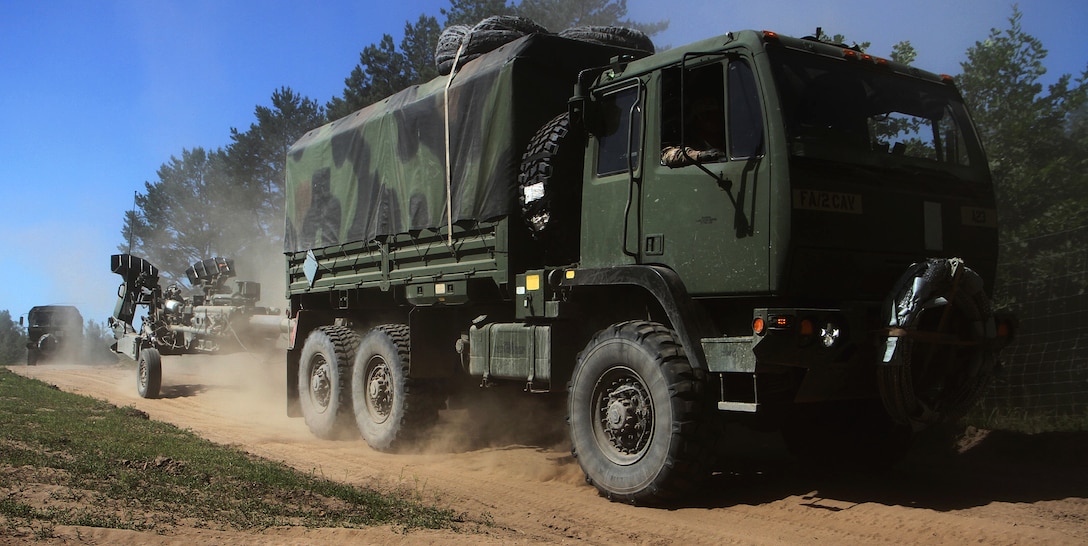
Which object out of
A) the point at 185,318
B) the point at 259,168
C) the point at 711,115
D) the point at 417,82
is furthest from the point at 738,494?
the point at 259,168

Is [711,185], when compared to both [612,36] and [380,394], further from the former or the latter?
[380,394]

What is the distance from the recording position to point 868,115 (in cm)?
703

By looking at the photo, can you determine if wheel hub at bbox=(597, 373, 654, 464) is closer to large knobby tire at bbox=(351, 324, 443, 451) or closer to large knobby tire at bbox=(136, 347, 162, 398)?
large knobby tire at bbox=(351, 324, 443, 451)

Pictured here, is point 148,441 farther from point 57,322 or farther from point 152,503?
point 57,322

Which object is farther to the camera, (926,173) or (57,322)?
(57,322)

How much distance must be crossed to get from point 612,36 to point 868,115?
10.5ft

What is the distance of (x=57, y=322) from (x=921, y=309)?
37518 mm

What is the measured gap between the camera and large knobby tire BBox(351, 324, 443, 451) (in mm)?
10258

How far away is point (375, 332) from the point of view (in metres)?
11.0


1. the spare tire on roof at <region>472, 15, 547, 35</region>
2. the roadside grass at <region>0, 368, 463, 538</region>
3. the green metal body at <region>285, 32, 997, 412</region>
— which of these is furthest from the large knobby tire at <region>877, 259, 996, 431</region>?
the spare tire on roof at <region>472, 15, 547, 35</region>

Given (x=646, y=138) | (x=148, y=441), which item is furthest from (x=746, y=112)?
(x=148, y=441)

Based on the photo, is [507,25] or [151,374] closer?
[507,25]

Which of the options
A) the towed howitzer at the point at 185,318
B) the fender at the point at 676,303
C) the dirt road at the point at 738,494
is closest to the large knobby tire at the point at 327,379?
the dirt road at the point at 738,494

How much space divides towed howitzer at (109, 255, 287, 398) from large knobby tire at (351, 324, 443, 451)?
233 inches
